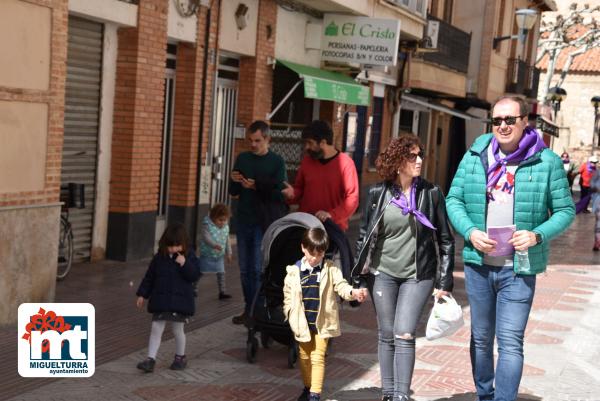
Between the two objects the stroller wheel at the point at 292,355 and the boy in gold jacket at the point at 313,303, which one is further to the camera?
the stroller wheel at the point at 292,355

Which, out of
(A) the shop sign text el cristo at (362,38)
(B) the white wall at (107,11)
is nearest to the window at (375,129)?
(A) the shop sign text el cristo at (362,38)

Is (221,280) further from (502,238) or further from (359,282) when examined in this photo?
(502,238)

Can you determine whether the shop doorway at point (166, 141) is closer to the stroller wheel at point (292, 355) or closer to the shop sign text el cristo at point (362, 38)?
the shop sign text el cristo at point (362, 38)

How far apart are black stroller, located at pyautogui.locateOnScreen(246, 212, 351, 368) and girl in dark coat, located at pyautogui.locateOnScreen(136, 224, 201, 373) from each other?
68 cm

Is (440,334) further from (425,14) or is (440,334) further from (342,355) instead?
(425,14)

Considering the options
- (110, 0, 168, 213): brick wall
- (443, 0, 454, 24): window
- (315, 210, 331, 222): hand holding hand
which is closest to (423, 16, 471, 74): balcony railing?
(443, 0, 454, 24): window

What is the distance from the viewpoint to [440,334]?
6.15 m

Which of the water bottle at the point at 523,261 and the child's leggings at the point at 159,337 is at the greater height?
the water bottle at the point at 523,261

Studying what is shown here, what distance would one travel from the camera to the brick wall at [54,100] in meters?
8.71

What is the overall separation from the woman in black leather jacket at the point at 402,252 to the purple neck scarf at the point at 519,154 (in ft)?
1.64

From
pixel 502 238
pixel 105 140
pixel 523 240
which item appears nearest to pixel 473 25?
pixel 105 140

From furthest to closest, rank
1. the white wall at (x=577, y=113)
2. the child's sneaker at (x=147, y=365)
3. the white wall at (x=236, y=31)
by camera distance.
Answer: the white wall at (x=577, y=113)
the white wall at (x=236, y=31)
the child's sneaker at (x=147, y=365)

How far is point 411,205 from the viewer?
20.6 ft

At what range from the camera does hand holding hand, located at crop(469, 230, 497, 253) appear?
5738mm
